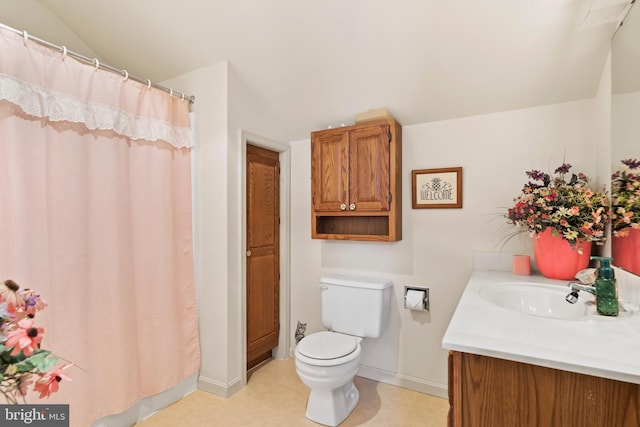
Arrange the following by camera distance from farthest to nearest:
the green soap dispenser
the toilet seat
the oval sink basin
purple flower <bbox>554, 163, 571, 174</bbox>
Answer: the toilet seat → purple flower <bbox>554, 163, 571, 174</bbox> → the oval sink basin → the green soap dispenser

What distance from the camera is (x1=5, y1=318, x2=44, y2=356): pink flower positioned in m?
0.70

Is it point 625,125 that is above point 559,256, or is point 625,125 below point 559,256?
above

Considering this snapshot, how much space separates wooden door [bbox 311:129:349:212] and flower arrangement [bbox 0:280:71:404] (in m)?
1.75

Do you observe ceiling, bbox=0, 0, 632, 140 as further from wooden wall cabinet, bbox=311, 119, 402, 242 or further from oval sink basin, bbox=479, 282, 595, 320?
oval sink basin, bbox=479, 282, 595, 320

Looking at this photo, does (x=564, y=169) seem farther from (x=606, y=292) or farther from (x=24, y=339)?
(x=24, y=339)

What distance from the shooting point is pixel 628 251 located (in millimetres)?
1265

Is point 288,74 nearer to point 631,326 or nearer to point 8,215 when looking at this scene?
point 8,215

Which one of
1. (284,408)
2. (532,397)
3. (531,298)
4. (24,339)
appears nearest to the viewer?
(24,339)

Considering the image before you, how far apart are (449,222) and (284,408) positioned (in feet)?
5.27

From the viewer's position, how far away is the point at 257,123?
2324mm

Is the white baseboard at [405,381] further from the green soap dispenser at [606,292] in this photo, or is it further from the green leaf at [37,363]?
the green leaf at [37,363]

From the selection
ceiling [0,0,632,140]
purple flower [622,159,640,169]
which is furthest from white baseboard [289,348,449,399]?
ceiling [0,0,632,140]

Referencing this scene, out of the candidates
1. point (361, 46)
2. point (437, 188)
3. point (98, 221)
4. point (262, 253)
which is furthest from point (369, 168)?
point (98, 221)

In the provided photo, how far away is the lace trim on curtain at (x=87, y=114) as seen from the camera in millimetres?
1394
